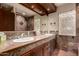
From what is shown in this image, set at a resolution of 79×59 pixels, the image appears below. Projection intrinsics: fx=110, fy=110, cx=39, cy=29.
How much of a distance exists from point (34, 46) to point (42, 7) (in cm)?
53

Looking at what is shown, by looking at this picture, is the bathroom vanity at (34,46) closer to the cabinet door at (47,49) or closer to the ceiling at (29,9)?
the cabinet door at (47,49)

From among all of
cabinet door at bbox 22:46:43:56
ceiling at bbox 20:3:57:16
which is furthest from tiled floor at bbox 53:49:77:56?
ceiling at bbox 20:3:57:16

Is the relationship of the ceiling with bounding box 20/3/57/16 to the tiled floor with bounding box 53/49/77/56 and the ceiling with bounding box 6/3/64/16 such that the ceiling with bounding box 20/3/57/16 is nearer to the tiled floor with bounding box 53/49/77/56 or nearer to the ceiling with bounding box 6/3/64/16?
the ceiling with bounding box 6/3/64/16

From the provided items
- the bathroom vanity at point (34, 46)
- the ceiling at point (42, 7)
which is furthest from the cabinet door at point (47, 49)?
the ceiling at point (42, 7)

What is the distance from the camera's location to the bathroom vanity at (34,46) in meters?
1.12

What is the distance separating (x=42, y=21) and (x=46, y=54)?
17.0 inches

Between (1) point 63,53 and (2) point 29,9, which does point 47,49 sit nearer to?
(1) point 63,53

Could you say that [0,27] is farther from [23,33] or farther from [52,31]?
[52,31]

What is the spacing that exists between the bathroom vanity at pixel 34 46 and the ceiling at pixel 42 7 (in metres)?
0.32

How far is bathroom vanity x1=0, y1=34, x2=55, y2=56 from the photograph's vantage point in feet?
3.68

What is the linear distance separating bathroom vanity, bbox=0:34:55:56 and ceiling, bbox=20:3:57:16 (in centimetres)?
32

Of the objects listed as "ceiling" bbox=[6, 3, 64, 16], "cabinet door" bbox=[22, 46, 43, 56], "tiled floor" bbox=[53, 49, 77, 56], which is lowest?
"tiled floor" bbox=[53, 49, 77, 56]

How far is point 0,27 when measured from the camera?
52.5 inches

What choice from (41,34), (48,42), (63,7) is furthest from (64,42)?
(63,7)
